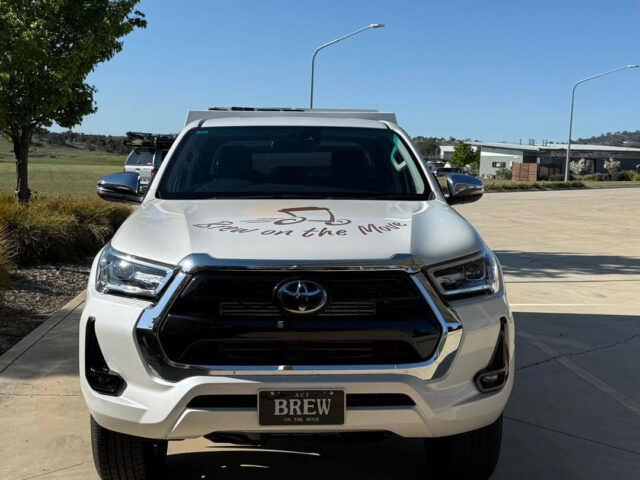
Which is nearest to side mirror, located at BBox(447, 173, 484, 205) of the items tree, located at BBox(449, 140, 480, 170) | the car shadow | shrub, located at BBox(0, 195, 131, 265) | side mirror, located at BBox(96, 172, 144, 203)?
side mirror, located at BBox(96, 172, 144, 203)

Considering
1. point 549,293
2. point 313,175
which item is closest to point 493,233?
point 549,293

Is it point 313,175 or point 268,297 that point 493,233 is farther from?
point 268,297

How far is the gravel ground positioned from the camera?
247 inches

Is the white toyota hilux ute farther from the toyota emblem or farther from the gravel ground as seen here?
the gravel ground

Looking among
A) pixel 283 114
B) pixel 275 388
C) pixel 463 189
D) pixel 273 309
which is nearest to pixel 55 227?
pixel 283 114

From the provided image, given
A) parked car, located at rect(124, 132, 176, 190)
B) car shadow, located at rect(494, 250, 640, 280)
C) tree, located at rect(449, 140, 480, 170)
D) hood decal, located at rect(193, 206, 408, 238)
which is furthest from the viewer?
tree, located at rect(449, 140, 480, 170)

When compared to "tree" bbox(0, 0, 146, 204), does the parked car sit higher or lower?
lower

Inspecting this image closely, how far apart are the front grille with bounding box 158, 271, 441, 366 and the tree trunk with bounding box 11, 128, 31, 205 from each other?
1052 centimetres

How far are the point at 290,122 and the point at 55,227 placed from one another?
616cm

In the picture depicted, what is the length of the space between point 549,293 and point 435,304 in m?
5.93

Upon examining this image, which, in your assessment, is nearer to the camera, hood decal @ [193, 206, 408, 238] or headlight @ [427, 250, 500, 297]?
headlight @ [427, 250, 500, 297]

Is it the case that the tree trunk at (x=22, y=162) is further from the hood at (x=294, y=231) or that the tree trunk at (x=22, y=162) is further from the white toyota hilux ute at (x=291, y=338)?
the white toyota hilux ute at (x=291, y=338)

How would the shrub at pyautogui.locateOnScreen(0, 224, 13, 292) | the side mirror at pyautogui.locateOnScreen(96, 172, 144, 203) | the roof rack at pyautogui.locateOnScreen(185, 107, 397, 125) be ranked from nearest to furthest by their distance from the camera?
the side mirror at pyautogui.locateOnScreen(96, 172, 144, 203)
the roof rack at pyautogui.locateOnScreen(185, 107, 397, 125)
the shrub at pyautogui.locateOnScreen(0, 224, 13, 292)

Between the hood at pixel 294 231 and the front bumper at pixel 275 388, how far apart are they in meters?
0.30
